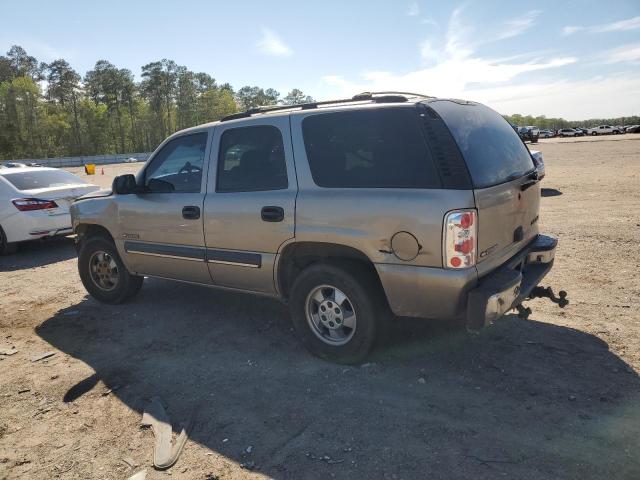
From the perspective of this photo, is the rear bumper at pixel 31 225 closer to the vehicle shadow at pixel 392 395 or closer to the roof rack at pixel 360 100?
the vehicle shadow at pixel 392 395

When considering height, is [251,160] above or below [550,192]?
above

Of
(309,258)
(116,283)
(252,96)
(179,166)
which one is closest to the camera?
(309,258)

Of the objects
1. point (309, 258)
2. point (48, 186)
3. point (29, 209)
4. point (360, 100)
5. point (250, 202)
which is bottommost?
point (309, 258)

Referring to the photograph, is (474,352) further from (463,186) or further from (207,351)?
(207,351)

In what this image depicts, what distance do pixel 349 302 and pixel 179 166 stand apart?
230cm

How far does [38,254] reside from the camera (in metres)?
8.53

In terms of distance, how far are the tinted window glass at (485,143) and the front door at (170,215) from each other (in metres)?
2.30

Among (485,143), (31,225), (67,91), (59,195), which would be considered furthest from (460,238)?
(67,91)

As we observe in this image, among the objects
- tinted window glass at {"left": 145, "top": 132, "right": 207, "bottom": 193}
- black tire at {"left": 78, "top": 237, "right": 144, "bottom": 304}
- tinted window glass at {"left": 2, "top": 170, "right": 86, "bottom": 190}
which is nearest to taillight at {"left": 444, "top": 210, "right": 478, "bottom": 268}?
tinted window glass at {"left": 145, "top": 132, "right": 207, "bottom": 193}

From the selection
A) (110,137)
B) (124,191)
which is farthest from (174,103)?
(124,191)

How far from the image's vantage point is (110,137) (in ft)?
340

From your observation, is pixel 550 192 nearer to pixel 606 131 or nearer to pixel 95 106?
pixel 606 131

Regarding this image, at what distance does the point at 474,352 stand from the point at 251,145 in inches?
102

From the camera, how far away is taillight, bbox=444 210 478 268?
9.82ft
